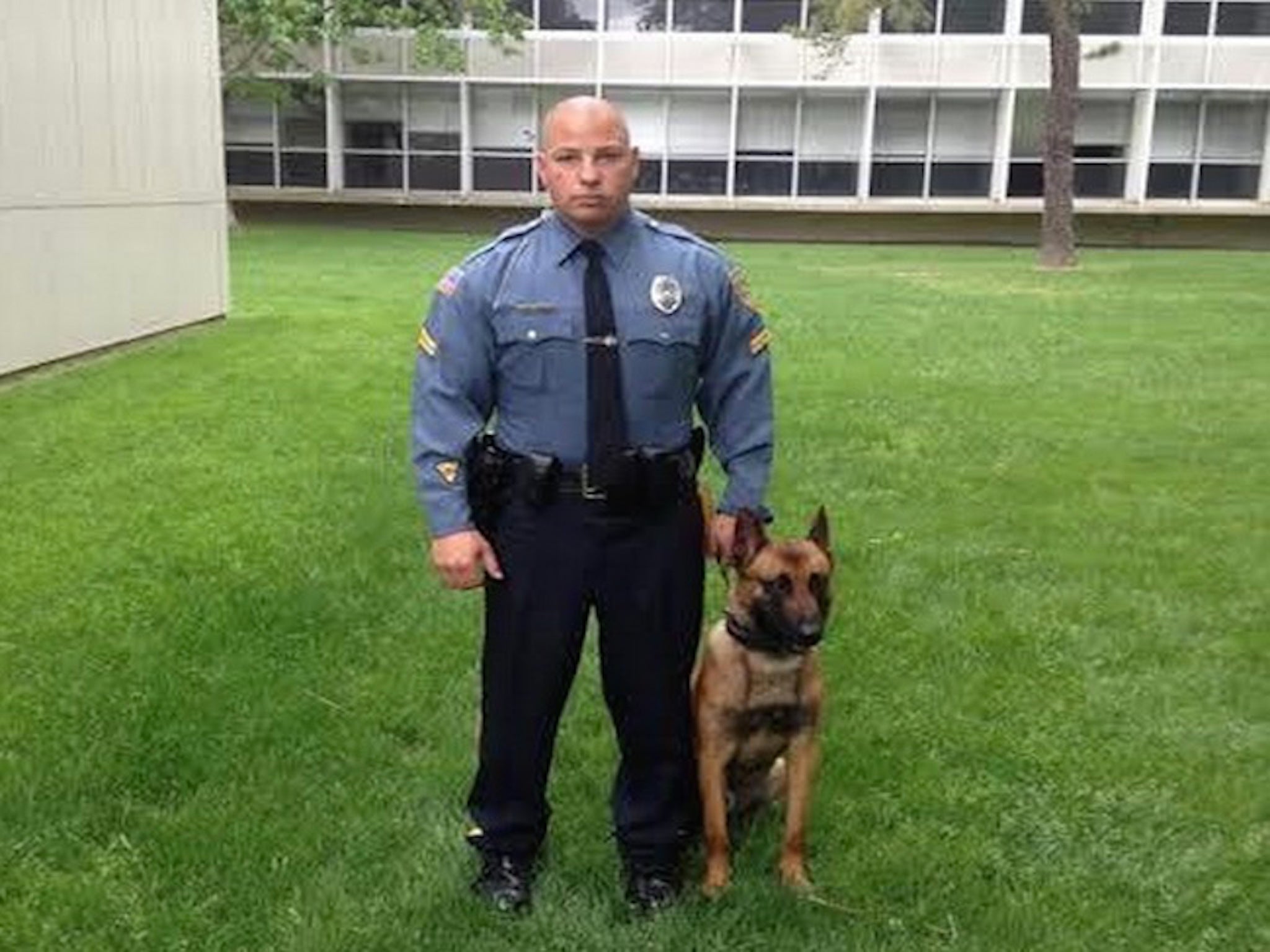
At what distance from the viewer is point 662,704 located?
3705mm

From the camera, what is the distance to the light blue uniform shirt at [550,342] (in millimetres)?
3373

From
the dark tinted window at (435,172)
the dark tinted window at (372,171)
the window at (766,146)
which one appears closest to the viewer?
the window at (766,146)

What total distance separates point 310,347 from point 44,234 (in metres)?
2.57

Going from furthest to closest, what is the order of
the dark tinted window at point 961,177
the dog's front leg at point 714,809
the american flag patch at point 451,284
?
the dark tinted window at point 961,177, the dog's front leg at point 714,809, the american flag patch at point 451,284

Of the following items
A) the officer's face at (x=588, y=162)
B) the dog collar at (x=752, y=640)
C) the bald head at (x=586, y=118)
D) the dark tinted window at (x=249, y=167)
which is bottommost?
the dark tinted window at (x=249, y=167)

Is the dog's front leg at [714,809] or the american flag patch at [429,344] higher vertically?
the american flag patch at [429,344]

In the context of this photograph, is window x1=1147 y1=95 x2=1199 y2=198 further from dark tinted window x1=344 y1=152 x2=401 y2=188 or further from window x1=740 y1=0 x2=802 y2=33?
dark tinted window x1=344 y1=152 x2=401 y2=188

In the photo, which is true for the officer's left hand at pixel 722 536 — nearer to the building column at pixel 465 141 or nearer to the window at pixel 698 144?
the window at pixel 698 144

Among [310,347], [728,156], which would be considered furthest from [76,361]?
[728,156]

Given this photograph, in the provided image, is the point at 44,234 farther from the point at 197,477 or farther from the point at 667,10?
the point at 667,10

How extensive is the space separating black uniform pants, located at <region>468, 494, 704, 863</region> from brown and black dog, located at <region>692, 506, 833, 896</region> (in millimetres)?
76

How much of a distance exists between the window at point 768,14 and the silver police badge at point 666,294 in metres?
32.8

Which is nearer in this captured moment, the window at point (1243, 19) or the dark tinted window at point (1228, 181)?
the window at point (1243, 19)

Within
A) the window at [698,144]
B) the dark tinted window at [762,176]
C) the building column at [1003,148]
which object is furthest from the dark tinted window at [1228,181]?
the window at [698,144]
